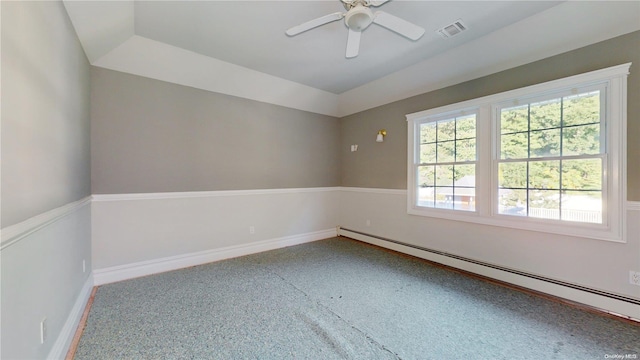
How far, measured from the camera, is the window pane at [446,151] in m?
3.46

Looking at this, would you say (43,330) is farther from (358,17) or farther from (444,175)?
(444,175)

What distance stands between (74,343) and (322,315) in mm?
1824

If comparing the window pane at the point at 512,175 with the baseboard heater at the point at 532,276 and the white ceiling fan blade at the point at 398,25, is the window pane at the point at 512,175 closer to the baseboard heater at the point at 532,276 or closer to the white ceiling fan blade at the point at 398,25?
the baseboard heater at the point at 532,276

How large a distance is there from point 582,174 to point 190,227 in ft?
14.6


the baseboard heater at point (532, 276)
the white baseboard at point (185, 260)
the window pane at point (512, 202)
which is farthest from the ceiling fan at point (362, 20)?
the white baseboard at point (185, 260)

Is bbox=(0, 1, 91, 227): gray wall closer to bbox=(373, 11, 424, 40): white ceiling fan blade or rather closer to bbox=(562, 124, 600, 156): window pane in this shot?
bbox=(373, 11, 424, 40): white ceiling fan blade

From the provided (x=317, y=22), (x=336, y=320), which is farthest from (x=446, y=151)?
(x=336, y=320)

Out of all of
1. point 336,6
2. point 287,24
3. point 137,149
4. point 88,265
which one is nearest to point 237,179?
point 137,149

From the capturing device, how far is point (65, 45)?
74.9 inches

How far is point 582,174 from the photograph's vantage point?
2.42 metres

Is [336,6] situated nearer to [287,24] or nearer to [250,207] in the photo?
[287,24]

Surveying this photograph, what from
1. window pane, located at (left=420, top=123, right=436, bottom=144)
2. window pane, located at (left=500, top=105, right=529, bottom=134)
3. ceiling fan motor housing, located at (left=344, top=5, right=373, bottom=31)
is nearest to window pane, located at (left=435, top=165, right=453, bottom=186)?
window pane, located at (left=420, top=123, right=436, bottom=144)

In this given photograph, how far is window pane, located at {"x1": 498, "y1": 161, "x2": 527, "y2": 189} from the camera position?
2.79 meters

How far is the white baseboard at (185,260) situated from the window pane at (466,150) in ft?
9.05
